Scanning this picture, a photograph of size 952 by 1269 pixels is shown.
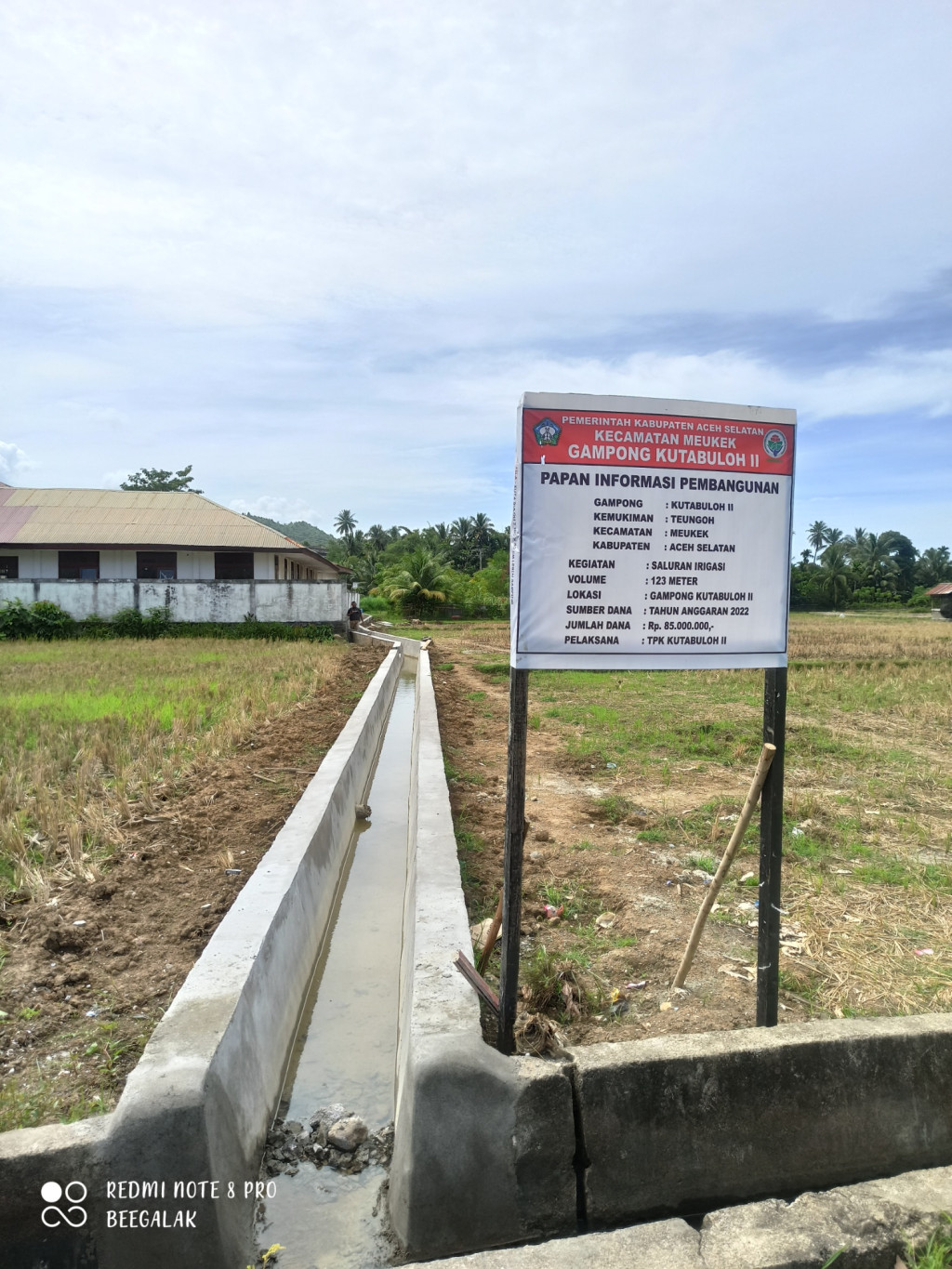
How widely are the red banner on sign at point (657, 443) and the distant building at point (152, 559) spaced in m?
24.6

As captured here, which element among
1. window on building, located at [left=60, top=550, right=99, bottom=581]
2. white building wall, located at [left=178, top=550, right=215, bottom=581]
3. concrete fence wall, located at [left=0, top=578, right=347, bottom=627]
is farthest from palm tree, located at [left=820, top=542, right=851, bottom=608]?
window on building, located at [left=60, top=550, right=99, bottom=581]

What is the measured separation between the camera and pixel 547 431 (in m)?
2.73

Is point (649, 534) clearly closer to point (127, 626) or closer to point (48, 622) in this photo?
point (127, 626)

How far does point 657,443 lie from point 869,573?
8467 centimetres

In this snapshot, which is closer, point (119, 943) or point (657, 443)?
point (657, 443)

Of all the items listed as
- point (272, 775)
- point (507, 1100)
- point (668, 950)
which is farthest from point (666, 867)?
point (272, 775)

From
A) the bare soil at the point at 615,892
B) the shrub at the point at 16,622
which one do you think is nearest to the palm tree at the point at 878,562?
the shrub at the point at 16,622

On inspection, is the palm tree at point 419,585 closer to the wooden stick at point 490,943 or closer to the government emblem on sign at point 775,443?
the wooden stick at point 490,943

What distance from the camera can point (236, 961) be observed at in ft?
10.3

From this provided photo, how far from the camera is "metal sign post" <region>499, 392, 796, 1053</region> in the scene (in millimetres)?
2746

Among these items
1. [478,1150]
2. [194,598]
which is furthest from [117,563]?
[478,1150]

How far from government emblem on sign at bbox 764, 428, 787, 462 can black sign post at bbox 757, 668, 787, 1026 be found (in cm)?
81

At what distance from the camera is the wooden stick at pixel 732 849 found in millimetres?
3020

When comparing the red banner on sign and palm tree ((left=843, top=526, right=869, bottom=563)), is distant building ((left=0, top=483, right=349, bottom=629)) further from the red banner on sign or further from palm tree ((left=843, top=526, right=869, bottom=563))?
palm tree ((left=843, top=526, right=869, bottom=563))
